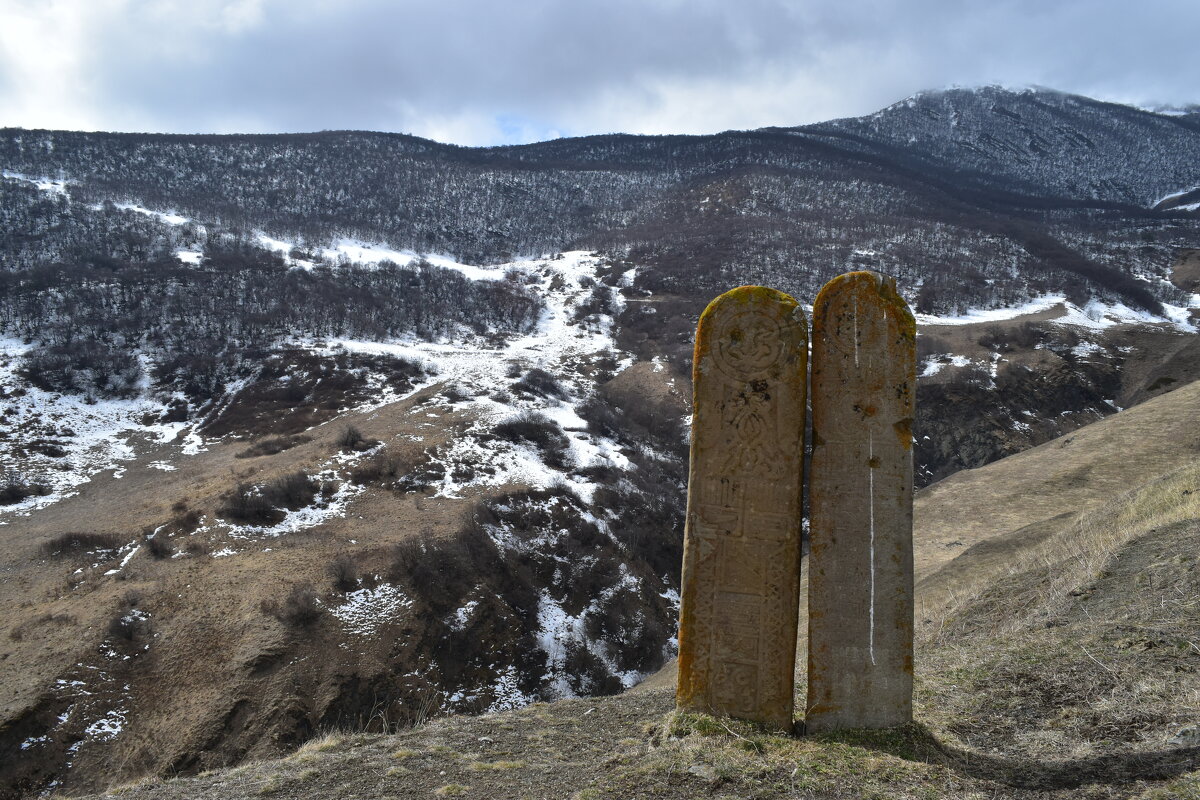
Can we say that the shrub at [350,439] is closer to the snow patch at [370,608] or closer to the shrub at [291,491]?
the shrub at [291,491]

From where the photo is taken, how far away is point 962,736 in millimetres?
4652

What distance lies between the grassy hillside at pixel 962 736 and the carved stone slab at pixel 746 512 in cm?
37

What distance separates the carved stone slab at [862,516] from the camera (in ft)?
15.9

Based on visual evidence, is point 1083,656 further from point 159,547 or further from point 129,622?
point 159,547

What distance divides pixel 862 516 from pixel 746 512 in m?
0.83

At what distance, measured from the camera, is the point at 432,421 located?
3284cm

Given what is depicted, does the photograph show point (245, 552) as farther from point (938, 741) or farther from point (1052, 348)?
point (1052, 348)

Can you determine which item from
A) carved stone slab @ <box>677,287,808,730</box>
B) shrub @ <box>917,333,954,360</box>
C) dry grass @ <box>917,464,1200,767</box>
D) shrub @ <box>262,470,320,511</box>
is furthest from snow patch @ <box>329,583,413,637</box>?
shrub @ <box>917,333,954,360</box>

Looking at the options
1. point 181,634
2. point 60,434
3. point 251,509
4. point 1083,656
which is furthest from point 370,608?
point 60,434

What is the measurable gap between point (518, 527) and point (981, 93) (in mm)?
181659

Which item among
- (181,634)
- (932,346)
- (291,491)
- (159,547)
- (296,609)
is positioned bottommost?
(181,634)

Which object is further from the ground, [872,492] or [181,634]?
[872,492]

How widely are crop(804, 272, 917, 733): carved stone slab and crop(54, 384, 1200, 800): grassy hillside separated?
32cm

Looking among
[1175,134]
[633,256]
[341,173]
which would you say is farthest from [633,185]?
[1175,134]
